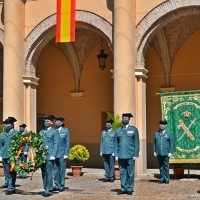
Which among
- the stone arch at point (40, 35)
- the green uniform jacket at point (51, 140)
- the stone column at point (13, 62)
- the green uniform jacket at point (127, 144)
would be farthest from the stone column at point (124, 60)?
the green uniform jacket at point (51, 140)

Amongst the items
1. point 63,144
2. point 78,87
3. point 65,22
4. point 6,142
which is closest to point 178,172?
point 63,144

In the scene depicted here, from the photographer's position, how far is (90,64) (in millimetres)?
20797

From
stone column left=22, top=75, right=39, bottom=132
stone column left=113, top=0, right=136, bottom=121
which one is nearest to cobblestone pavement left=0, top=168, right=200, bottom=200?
stone column left=113, top=0, right=136, bottom=121

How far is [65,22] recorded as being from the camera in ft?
55.0

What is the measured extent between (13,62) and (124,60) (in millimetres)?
4075

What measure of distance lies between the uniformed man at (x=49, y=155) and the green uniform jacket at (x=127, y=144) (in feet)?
4.65

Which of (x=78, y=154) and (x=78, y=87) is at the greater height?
(x=78, y=87)

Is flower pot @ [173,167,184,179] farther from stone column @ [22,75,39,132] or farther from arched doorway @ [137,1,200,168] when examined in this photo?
stone column @ [22,75,39,132]

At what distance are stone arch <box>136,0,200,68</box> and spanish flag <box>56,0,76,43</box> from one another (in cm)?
230

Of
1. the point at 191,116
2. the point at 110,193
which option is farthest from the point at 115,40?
the point at 110,193

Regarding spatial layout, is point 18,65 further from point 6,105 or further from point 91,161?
point 91,161

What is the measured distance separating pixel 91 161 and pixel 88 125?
4.89ft

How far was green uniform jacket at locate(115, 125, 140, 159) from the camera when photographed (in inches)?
442

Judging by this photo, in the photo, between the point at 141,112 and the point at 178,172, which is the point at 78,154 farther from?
the point at 178,172
